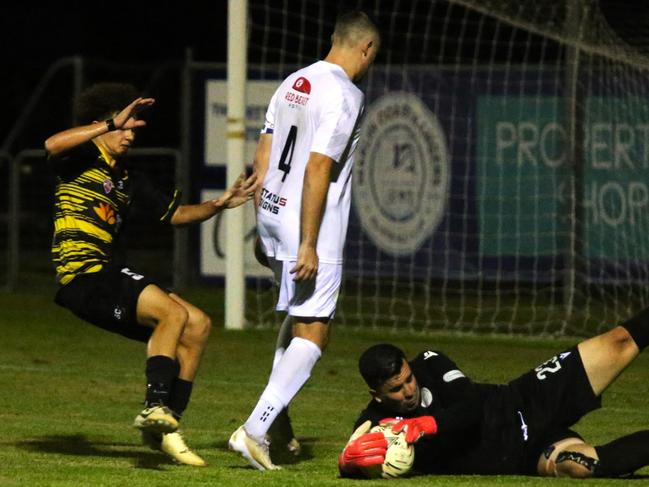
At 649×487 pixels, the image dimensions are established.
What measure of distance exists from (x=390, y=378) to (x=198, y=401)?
3.32 m

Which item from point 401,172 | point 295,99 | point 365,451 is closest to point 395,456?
point 365,451

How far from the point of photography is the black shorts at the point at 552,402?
6.91m

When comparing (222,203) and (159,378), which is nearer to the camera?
(159,378)

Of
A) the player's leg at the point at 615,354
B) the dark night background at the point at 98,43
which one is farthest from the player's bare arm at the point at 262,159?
the dark night background at the point at 98,43

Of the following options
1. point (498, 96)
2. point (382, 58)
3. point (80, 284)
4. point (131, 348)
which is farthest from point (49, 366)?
point (382, 58)

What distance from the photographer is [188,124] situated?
18047mm

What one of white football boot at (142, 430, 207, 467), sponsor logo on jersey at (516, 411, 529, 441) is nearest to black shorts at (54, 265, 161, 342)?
white football boot at (142, 430, 207, 467)

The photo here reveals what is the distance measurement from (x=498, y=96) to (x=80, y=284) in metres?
9.63

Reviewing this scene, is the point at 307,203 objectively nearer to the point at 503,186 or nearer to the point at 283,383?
the point at 283,383

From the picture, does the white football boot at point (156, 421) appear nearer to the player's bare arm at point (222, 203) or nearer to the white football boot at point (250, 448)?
the white football boot at point (250, 448)

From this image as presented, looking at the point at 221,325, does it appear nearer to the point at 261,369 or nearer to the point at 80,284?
the point at 261,369

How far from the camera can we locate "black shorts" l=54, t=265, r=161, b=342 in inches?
286

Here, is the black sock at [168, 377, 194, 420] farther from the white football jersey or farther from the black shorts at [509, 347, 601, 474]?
the black shorts at [509, 347, 601, 474]

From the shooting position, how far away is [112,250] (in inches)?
299
